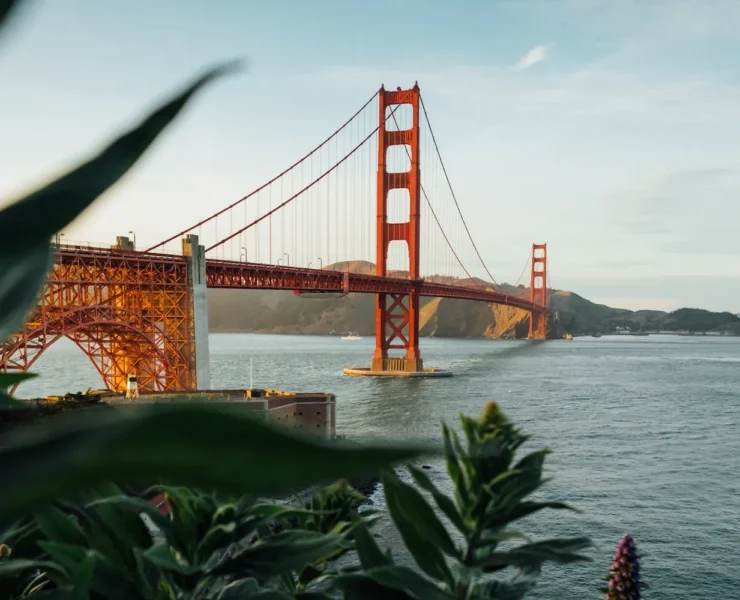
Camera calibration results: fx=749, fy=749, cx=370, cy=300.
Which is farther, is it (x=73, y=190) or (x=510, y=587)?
(x=510, y=587)

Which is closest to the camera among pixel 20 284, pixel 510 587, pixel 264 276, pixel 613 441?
pixel 20 284

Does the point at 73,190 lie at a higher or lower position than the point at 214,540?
higher

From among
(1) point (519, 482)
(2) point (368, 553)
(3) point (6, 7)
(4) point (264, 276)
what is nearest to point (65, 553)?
(2) point (368, 553)

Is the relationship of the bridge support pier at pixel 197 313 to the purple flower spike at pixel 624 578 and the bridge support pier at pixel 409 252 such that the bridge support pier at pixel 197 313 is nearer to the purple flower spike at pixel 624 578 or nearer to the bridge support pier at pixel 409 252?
the bridge support pier at pixel 409 252

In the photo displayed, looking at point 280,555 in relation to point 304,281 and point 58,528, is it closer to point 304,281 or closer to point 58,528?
point 58,528

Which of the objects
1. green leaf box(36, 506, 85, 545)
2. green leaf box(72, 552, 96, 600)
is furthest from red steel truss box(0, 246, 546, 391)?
green leaf box(72, 552, 96, 600)

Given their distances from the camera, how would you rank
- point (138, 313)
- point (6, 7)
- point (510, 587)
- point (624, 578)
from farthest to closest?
point (138, 313) < point (624, 578) < point (510, 587) < point (6, 7)
